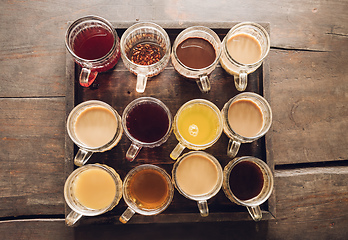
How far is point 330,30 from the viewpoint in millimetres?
1400

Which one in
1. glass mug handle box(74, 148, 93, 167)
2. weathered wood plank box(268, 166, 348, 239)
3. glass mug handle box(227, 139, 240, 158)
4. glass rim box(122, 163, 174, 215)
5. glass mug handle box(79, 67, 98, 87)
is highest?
glass mug handle box(79, 67, 98, 87)

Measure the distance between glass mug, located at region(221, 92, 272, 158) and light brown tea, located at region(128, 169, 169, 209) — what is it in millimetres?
361

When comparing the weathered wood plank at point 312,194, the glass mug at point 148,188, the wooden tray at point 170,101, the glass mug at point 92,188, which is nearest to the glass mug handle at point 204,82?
the wooden tray at point 170,101

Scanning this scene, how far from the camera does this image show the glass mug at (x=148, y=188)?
1.09 metres

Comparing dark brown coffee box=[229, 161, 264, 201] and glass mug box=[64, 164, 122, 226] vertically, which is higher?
dark brown coffee box=[229, 161, 264, 201]

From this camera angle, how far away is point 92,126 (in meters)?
1.12

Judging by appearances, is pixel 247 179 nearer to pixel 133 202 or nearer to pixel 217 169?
pixel 217 169

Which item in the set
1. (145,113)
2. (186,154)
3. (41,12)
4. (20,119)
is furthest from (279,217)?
(41,12)

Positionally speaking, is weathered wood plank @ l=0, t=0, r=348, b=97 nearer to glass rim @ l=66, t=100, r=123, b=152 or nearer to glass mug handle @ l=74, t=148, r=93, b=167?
glass rim @ l=66, t=100, r=123, b=152

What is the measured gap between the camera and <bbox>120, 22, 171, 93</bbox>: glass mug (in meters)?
1.08

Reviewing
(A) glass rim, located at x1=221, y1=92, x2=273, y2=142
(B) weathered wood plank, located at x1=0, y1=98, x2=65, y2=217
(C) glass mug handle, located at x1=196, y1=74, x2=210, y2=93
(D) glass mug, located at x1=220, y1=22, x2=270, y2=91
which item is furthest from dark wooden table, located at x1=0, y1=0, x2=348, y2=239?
(C) glass mug handle, located at x1=196, y1=74, x2=210, y2=93

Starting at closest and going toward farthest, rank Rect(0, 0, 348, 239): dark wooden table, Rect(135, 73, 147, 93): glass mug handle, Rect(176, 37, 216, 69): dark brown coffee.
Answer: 1. Rect(135, 73, 147, 93): glass mug handle
2. Rect(176, 37, 216, 69): dark brown coffee
3. Rect(0, 0, 348, 239): dark wooden table

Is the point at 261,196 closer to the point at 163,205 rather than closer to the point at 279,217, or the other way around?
the point at 279,217

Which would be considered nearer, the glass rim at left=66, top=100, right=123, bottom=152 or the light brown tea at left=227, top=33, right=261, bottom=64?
the glass rim at left=66, top=100, right=123, bottom=152
